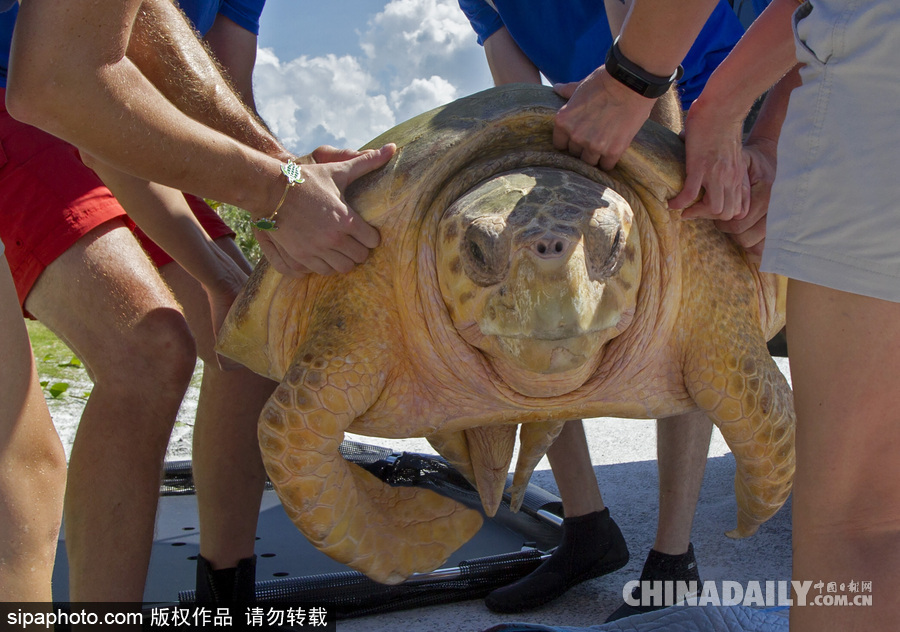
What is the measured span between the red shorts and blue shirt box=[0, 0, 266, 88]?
0.13 meters

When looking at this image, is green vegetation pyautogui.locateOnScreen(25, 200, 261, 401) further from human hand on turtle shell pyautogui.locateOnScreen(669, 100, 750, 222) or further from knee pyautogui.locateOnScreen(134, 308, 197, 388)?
human hand on turtle shell pyautogui.locateOnScreen(669, 100, 750, 222)

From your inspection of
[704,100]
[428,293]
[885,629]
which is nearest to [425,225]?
[428,293]

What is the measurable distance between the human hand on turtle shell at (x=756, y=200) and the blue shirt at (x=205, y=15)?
5.47 ft

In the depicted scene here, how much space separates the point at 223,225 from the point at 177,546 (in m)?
1.23

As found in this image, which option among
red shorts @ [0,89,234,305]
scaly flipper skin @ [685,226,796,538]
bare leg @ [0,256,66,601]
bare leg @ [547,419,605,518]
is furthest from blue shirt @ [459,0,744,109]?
bare leg @ [0,256,66,601]

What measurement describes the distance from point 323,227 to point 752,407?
39.7 inches

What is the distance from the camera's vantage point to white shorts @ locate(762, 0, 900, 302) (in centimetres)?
113

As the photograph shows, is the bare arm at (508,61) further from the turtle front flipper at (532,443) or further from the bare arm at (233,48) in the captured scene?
the turtle front flipper at (532,443)

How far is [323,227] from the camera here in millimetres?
1678

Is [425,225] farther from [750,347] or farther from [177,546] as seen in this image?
[177,546]

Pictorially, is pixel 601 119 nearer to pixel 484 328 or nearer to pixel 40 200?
pixel 484 328

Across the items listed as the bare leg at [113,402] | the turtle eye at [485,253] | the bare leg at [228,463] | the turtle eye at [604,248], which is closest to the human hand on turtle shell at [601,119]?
the turtle eye at [604,248]

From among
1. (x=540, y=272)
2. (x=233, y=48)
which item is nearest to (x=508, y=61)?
(x=233, y=48)

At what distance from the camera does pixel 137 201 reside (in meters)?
2.04
